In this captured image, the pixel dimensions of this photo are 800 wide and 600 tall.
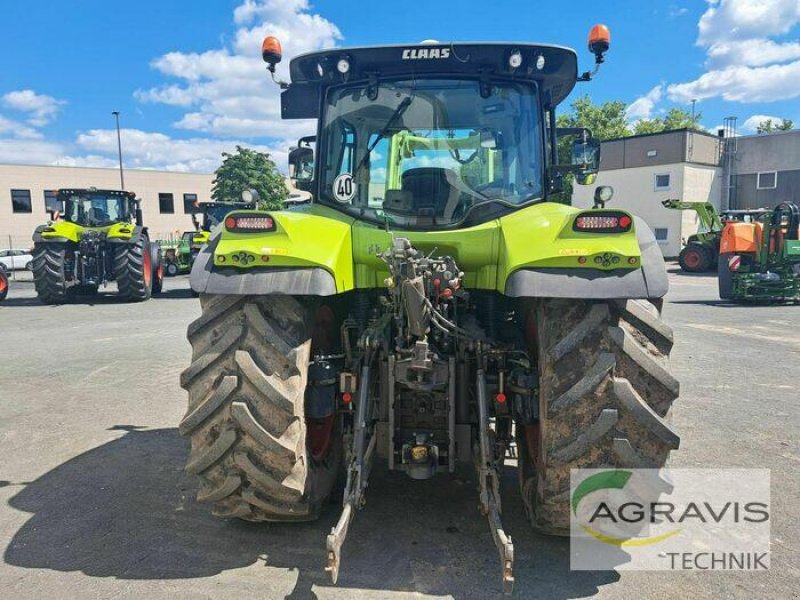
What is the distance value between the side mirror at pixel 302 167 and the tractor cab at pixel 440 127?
46cm

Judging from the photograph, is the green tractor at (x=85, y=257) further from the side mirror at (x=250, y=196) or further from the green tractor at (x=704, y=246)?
the green tractor at (x=704, y=246)

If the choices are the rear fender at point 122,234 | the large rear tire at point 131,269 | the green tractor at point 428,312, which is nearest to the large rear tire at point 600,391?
the green tractor at point 428,312

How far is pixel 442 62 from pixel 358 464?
244cm

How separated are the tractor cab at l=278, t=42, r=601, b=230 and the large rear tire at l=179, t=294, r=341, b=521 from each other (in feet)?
3.50

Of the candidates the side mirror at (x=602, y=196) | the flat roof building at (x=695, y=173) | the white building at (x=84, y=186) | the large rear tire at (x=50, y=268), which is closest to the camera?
the side mirror at (x=602, y=196)

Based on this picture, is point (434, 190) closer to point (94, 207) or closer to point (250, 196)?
point (250, 196)

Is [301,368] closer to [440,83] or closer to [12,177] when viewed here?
[440,83]

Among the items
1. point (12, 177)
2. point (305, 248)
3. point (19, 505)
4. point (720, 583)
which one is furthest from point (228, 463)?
point (12, 177)

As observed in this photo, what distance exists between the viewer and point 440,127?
146 inches

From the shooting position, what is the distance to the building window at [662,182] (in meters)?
32.2

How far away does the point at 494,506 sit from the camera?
111 inches

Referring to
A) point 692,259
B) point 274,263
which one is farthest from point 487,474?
point 692,259

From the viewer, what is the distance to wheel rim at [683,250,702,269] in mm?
23391

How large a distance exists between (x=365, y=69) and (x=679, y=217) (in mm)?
32028
